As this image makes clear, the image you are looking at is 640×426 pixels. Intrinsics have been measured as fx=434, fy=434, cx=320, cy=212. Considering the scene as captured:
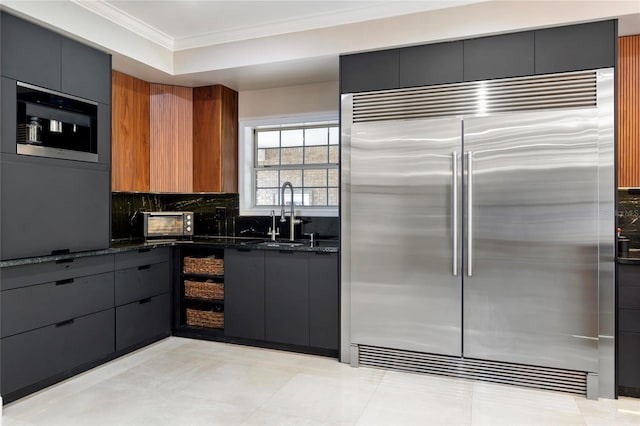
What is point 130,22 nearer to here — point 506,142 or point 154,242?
point 154,242

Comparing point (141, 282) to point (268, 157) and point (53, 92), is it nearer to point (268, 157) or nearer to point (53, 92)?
point (53, 92)

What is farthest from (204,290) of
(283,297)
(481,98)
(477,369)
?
(481,98)

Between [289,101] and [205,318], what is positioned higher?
[289,101]

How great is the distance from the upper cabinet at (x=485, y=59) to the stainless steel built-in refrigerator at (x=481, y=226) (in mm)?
73

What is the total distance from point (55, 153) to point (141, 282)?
1.25 m

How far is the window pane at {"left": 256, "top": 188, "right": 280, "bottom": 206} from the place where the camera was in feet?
14.9

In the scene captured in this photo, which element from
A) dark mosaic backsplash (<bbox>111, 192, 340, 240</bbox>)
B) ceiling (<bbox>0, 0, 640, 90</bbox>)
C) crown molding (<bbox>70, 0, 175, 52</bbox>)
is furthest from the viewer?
dark mosaic backsplash (<bbox>111, 192, 340, 240</bbox>)

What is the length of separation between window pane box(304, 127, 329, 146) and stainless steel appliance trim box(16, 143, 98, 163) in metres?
1.96

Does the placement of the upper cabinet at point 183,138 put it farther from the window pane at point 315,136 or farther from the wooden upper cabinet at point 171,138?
the window pane at point 315,136

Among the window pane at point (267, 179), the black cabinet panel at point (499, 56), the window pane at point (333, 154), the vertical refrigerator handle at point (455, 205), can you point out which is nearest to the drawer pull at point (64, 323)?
the window pane at point (267, 179)

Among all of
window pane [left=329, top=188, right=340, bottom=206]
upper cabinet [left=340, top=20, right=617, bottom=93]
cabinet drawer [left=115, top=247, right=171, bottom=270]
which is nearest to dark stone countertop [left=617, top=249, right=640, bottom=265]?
upper cabinet [left=340, top=20, right=617, bottom=93]

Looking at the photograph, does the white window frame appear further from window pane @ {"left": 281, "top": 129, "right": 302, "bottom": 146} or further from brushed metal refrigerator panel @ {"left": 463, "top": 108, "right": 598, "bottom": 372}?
brushed metal refrigerator panel @ {"left": 463, "top": 108, "right": 598, "bottom": 372}

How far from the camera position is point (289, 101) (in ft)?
14.2

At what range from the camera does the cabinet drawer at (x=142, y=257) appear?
136 inches
